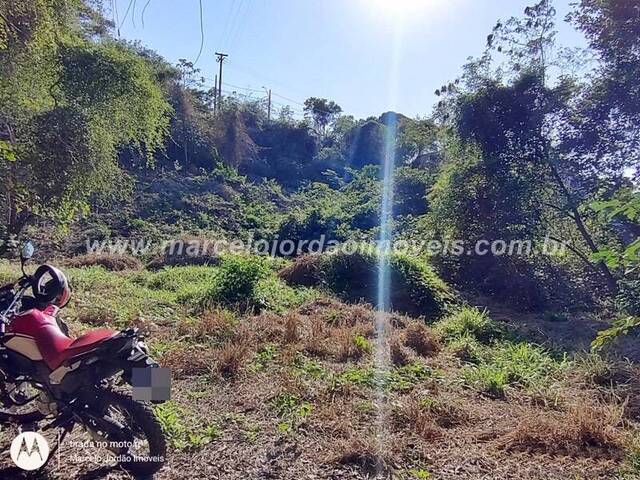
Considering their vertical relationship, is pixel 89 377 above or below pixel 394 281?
below

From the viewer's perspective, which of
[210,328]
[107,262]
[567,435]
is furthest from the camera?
[107,262]

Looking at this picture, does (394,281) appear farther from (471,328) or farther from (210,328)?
(210,328)

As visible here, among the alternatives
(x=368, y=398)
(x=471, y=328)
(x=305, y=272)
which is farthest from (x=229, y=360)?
(x=305, y=272)

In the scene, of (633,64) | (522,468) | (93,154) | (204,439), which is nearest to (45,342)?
(204,439)

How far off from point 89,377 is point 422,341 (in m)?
3.38

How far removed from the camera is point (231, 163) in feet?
65.3

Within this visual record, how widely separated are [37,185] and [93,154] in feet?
3.08

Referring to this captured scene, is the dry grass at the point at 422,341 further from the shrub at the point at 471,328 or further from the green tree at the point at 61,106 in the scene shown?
the green tree at the point at 61,106

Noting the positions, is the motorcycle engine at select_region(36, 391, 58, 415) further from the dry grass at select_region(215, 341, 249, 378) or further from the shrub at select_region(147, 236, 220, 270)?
the shrub at select_region(147, 236, 220, 270)

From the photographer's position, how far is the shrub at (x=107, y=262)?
29.5ft

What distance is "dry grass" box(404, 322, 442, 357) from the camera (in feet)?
14.5

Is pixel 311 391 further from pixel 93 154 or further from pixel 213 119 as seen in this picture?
pixel 213 119

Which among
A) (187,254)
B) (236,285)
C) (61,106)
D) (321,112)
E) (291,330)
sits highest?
(321,112)

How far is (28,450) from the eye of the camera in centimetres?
194
